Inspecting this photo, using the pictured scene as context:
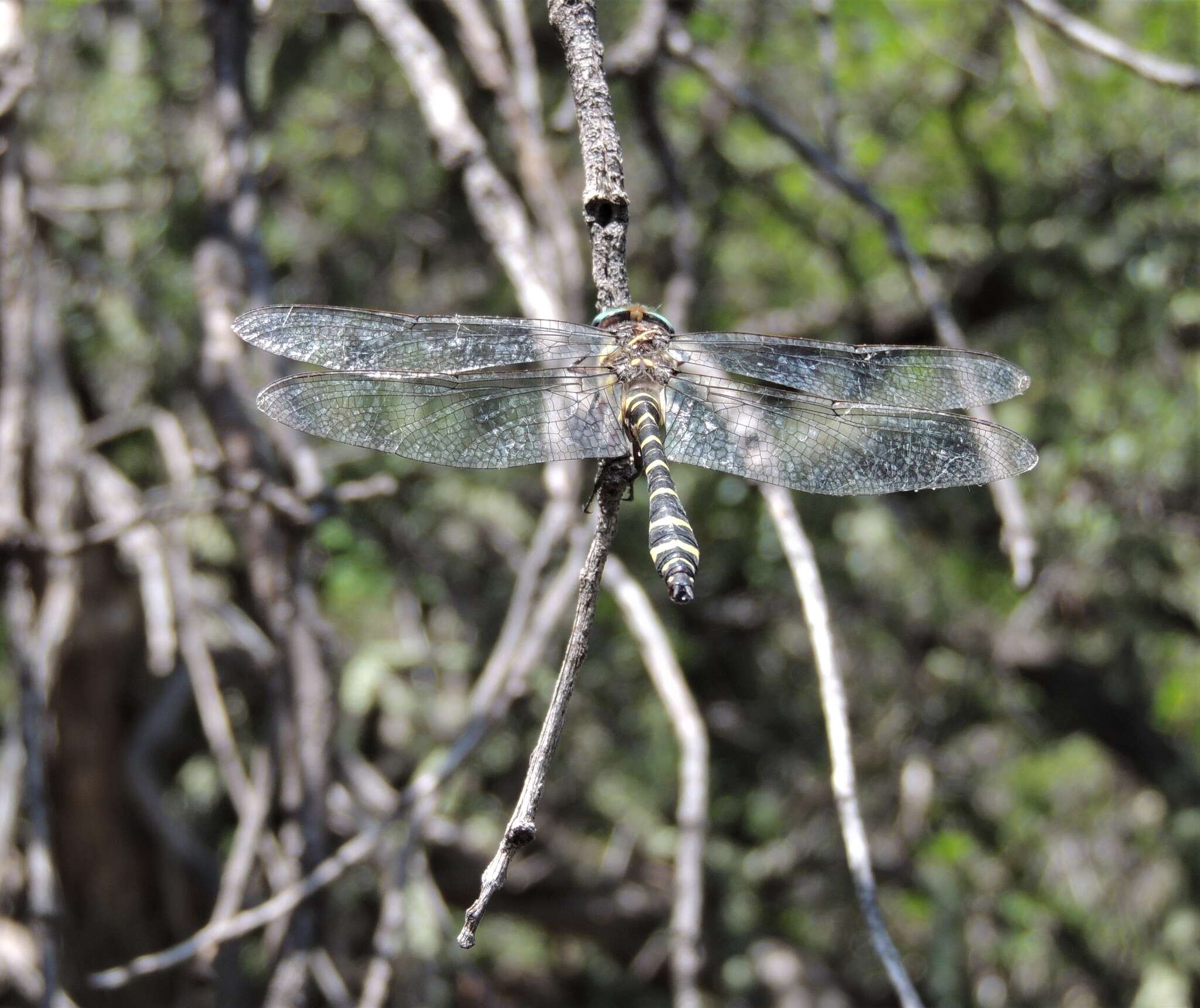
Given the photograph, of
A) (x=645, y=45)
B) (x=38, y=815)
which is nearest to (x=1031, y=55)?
(x=645, y=45)

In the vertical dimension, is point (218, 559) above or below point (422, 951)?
above

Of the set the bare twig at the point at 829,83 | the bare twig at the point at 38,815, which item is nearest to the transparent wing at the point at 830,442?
the bare twig at the point at 829,83

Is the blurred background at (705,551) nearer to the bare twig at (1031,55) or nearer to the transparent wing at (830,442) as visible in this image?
the bare twig at (1031,55)

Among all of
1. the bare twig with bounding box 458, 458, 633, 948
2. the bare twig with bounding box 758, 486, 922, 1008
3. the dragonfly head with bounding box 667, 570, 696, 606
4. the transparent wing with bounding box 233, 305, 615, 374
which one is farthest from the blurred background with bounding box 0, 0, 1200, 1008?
the bare twig with bounding box 458, 458, 633, 948

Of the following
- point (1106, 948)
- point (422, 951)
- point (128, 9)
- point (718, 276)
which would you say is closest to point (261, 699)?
point (422, 951)

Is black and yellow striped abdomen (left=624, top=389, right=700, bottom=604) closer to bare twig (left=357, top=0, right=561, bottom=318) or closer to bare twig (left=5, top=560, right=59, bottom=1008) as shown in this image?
bare twig (left=357, top=0, right=561, bottom=318)

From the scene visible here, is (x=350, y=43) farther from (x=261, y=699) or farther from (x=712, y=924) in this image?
(x=712, y=924)
